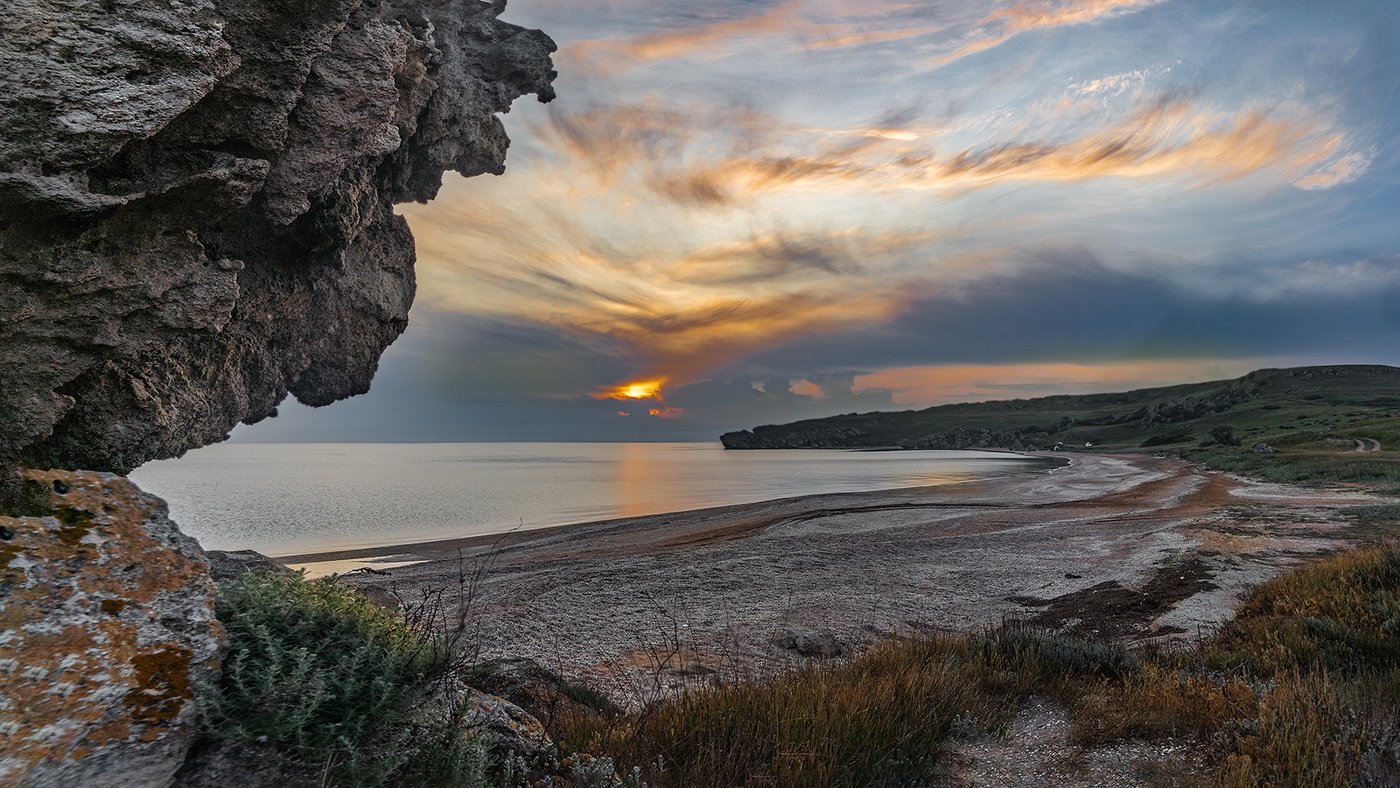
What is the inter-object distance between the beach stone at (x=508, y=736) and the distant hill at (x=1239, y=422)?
139ft

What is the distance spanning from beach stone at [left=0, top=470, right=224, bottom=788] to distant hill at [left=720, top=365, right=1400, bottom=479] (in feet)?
144

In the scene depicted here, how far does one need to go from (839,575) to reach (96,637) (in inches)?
547

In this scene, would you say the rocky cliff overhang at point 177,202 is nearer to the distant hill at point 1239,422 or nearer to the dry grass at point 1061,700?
the dry grass at point 1061,700

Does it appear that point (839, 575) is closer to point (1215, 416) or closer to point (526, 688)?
point (526, 688)

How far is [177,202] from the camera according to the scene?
7.72m

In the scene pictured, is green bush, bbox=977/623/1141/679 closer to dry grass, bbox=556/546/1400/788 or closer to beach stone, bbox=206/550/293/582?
dry grass, bbox=556/546/1400/788

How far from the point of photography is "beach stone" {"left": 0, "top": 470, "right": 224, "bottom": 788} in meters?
2.59

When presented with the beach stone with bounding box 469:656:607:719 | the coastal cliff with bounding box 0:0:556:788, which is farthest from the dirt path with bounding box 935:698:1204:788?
the coastal cliff with bounding box 0:0:556:788

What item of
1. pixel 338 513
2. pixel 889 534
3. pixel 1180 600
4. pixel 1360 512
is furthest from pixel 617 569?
pixel 338 513

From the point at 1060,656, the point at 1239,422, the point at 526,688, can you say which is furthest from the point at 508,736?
the point at 1239,422

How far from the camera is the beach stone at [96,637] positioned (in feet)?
8.48

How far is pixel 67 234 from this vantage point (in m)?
6.25

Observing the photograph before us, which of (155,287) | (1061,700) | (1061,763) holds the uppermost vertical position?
(155,287)

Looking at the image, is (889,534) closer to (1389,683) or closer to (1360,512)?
(1360,512)
